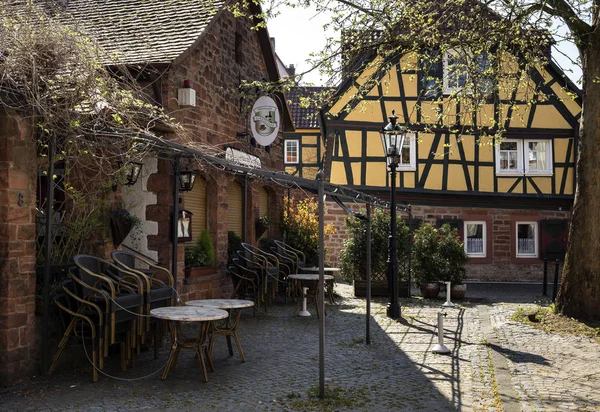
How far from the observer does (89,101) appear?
6.14 metres

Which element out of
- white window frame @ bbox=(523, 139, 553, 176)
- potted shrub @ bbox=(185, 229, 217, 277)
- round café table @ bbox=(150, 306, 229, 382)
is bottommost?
round café table @ bbox=(150, 306, 229, 382)

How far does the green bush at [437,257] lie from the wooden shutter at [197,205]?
16.4 feet

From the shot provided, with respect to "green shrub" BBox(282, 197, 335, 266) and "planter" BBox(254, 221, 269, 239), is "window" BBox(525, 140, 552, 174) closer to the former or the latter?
"green shrub" BBox(282, 197, 335, 266)

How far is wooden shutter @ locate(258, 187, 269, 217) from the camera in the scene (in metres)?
14.4

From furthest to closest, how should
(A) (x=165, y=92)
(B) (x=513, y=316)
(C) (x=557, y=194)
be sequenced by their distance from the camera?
(C) (x=557, y=194)
(B) (x=513, y=316)
(A) (x=165, y=92)

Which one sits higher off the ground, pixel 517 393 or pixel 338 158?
pixel 338 158

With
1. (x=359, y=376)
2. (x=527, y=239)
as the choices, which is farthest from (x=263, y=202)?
(x=527, y=239)

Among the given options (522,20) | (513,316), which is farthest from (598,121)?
A: (513,316)

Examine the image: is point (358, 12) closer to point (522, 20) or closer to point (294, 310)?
point (522, 20)

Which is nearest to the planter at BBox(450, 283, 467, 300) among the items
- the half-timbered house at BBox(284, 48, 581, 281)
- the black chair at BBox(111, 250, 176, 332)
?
the half-timbered house at BBox(284, 48, 581, 281)

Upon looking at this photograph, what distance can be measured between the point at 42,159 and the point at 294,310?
5.72 m

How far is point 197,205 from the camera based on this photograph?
11.4 meters

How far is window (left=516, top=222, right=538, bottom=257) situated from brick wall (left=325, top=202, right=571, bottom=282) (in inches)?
10.2

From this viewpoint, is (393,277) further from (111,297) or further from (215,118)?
(111,297)
